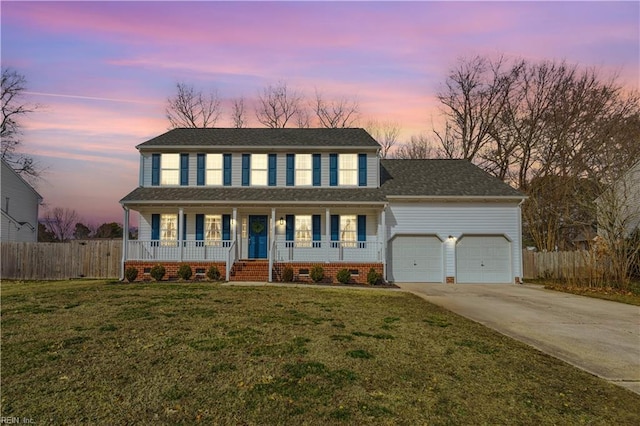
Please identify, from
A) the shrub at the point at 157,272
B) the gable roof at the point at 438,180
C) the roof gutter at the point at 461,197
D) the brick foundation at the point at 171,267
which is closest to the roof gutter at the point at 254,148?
the gable roof at the point at 438,180

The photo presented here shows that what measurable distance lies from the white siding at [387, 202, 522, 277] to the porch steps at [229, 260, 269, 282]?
634cm

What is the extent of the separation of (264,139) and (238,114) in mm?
17880

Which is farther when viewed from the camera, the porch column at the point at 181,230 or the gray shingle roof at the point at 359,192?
the gray shingle roof at the point at 359,192

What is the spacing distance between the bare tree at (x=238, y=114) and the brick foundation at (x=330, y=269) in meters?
22.6

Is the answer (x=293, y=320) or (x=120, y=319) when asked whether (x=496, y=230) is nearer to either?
(x=293, y=320)

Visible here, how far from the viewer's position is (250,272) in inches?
680

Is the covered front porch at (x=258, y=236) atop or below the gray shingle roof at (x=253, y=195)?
below

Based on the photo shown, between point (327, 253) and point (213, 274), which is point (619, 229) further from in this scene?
point (213, 274)

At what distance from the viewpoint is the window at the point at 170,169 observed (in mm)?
19328

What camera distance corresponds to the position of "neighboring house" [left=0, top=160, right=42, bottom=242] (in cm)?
2660

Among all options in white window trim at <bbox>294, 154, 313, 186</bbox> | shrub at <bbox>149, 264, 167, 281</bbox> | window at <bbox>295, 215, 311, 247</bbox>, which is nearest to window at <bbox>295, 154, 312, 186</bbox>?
white window trim at <bbox>294, 154, 313, 186</bbox>

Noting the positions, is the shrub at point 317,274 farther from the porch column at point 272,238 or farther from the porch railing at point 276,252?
the porch column at point 272,238

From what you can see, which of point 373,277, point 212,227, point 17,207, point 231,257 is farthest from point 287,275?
point 17,207

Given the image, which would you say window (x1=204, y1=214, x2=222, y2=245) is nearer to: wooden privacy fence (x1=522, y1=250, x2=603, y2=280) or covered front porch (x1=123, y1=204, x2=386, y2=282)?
covered front porch (x1=123, y1=204, x2=386, y2=282)
